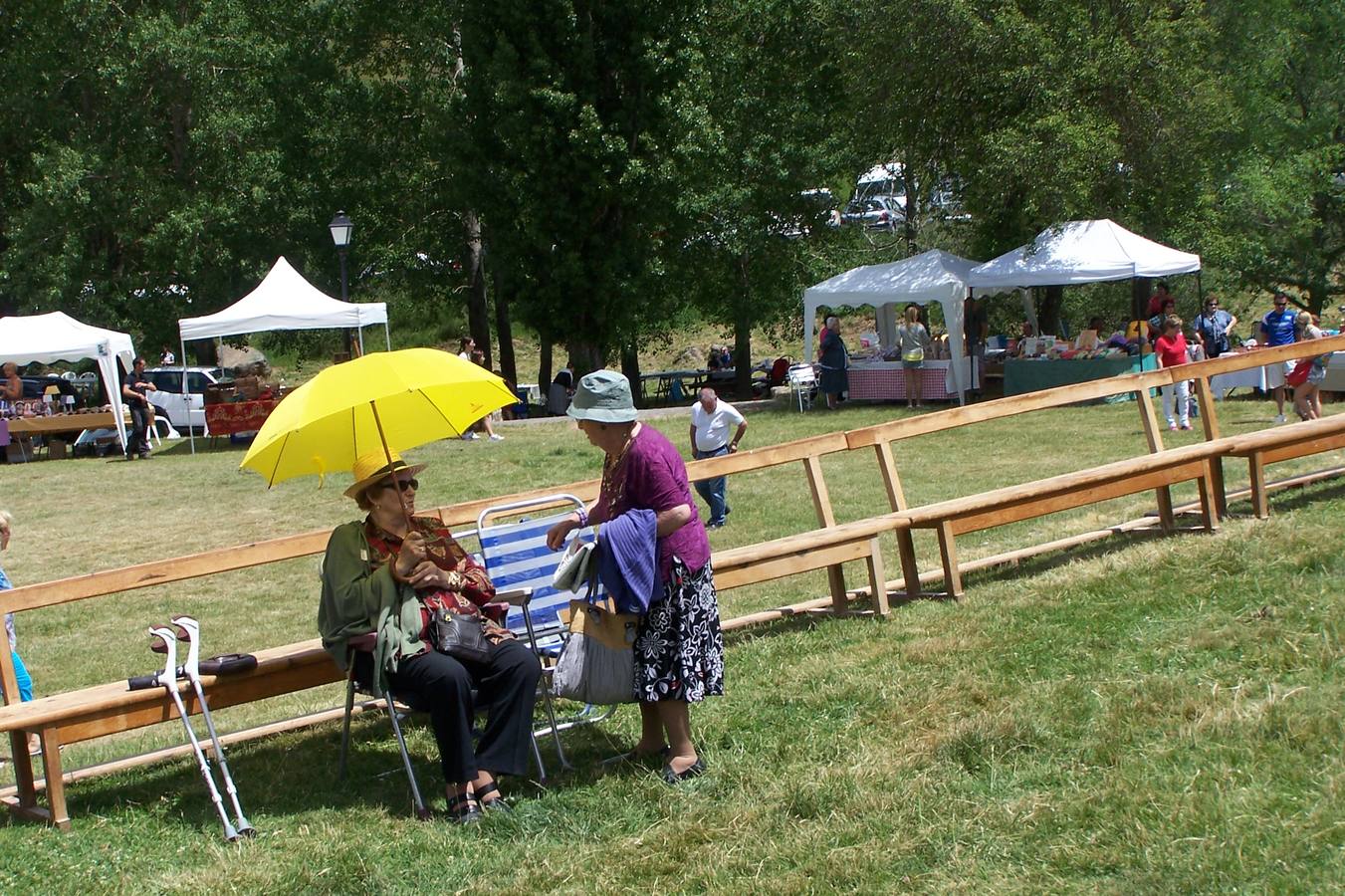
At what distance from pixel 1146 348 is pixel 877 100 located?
744cm

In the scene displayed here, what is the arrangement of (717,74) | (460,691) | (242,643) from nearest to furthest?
(460,691)
(242,643)
(717,74)

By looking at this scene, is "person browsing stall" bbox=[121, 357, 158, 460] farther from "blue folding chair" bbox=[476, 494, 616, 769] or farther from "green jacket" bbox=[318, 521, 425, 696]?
"green jacket" bbox=[318, 521, 425, 696]

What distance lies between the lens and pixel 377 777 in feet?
17.8

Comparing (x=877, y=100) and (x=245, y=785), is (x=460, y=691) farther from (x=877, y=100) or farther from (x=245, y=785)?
(x=877, y=100)

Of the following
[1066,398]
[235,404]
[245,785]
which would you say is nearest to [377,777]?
[245,785]

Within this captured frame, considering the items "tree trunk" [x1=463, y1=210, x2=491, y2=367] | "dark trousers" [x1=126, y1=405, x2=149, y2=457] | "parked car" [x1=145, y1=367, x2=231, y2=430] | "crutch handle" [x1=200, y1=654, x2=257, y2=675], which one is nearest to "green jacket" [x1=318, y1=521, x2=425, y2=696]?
"crutch handle" [x1=200, y1=654, x2=257, y2=675]

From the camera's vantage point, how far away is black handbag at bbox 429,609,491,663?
16.4 ft

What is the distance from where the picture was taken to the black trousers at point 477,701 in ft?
15.9

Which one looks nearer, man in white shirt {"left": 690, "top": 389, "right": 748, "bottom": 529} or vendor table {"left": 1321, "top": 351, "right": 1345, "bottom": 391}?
man in white shirt {"left": 690, "top": 389, "right": 748, "bottom": 529}

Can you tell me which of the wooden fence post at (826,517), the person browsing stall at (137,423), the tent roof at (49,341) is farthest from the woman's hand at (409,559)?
the tent roof at (49,341)

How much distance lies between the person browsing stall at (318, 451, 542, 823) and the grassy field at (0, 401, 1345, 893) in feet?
0.64

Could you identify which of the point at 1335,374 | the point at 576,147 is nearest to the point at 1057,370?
the point at 1335,374

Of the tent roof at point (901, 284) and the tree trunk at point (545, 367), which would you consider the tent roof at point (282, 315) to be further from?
the tree trunk at point (545, 367)

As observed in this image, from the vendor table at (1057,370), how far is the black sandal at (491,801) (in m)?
17.4
